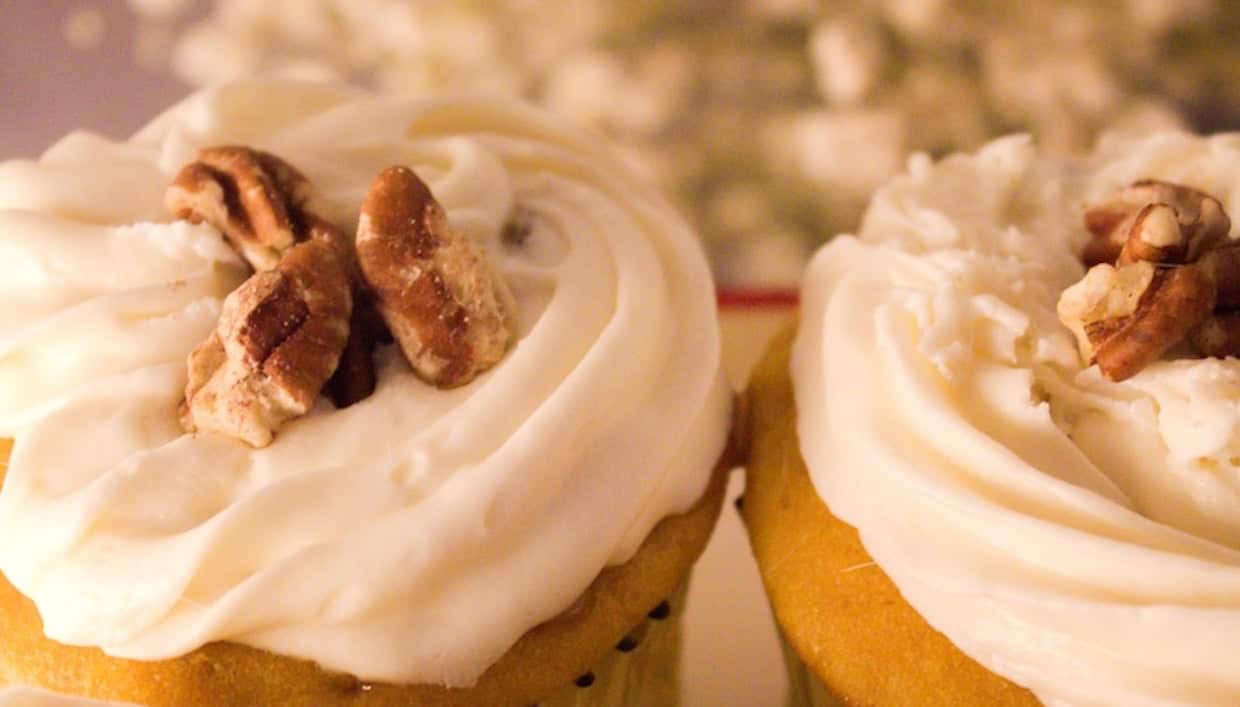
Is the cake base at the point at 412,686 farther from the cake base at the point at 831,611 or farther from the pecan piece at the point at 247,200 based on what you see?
the pecan piece at the point at 247,200

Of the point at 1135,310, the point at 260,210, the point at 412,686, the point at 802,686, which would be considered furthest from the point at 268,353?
the point at 1135,310

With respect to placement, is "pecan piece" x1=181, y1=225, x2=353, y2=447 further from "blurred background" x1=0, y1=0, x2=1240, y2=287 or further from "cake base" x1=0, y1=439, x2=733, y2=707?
"blurred background" x1=0, y1=0, x2=1240, y2=287

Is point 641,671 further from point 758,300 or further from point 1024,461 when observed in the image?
point 758,300

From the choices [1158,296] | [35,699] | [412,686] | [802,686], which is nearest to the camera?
[35,699]

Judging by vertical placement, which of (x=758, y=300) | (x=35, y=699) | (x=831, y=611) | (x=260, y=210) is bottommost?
(x=758, y=300)

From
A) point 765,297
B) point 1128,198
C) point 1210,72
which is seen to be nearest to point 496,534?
point 1128,198

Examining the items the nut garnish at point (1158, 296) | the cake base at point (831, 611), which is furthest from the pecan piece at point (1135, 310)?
the cake base at point (831, 611)
